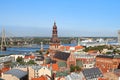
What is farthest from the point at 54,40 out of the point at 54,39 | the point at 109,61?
the point at 109,61

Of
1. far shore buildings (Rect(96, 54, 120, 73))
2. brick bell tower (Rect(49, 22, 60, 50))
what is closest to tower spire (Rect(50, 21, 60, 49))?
brick bell tower (Rect(49, 22, 60, 50))

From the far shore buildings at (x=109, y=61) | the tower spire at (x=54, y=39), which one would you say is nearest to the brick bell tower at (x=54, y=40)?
the tower spire at (x=54, y=39)

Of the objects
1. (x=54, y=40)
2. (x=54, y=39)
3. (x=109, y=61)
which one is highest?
(x=54, y=39)

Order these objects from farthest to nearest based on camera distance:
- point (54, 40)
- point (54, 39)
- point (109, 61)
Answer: point (54, 40) → point (54, 39) → point (109, 61)

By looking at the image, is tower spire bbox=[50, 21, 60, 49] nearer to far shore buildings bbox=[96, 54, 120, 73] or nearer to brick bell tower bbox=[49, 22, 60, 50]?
brick bell tower bbox=[49, 22, 60, 50]

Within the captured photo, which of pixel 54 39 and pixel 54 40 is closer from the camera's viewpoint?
pixel 54 39

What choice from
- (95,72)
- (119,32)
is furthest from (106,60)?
(119,32)

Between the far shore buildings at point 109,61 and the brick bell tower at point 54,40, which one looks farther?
the brick bell tower at point 54,40

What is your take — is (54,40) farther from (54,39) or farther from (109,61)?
(109,61)

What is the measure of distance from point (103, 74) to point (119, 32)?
118m

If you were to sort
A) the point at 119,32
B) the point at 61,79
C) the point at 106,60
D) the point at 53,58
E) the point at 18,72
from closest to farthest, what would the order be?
the point at 61,79, the point at 18,72, the point at 106,60, the point at 53,58, the point at 119,32

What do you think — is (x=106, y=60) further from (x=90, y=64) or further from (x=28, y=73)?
(x=28, y=73)

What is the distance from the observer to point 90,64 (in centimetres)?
7231

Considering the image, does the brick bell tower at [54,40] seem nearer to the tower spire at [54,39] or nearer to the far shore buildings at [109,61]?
the tower spire at [54,39]
